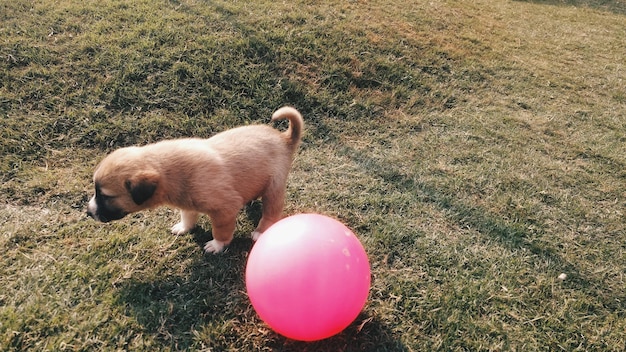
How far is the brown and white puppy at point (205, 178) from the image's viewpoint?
307 centimetres

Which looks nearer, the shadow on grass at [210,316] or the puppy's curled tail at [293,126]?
the shadow on grass at [210,316]

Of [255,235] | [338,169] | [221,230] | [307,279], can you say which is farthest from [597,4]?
[307,279]

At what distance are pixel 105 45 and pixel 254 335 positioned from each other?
4576mm

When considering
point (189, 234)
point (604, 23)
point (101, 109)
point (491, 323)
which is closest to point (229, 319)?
point (189, 234)

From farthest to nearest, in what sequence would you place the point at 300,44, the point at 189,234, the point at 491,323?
1. the point at 300,44
2. the point at 189,234
3. the point at 491,323

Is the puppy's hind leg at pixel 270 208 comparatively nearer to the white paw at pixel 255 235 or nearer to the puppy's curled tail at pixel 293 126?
the white paw at pixel 255 235

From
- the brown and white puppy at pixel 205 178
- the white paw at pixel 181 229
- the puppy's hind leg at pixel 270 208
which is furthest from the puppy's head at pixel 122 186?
the puppy's hind leg at pixel 270 208

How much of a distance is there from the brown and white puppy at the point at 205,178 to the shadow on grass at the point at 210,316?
33cm

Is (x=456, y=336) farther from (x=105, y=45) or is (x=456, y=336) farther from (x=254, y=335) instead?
(x=105, y=45)

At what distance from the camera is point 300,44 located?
655cm

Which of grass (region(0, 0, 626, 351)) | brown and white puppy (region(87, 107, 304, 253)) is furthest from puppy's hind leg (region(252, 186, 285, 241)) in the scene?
grass (region(0, 0, 626, 351))

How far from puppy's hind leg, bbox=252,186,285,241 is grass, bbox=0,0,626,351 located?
197mm

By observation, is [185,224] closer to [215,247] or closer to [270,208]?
[215,247]

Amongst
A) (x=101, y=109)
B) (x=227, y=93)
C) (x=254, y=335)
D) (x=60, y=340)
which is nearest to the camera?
(x=60, y=340)
